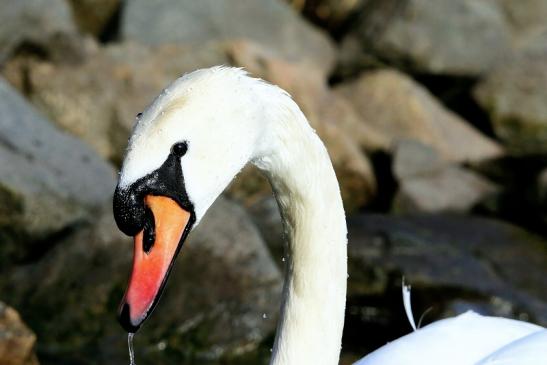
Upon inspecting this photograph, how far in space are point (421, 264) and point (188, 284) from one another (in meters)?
1.96

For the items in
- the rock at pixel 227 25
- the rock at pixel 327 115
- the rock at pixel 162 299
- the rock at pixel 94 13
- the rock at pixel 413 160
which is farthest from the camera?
the rock at pixel 94 13

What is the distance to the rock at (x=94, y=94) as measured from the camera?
374 inches

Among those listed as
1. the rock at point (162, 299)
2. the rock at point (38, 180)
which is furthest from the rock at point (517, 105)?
the rock at point (162, 299)

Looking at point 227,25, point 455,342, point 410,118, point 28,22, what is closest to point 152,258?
point 455,342

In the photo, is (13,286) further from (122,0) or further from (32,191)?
(122,0)

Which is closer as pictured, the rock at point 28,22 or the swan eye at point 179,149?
the swan eye at point 179,149

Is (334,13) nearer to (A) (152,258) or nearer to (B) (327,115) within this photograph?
(B) (327,115)

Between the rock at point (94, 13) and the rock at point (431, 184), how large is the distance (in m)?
3.62

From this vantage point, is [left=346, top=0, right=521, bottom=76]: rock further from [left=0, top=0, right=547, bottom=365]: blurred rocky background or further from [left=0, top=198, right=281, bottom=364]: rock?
[left=0, top=198, right=281, bottom=364]: rock

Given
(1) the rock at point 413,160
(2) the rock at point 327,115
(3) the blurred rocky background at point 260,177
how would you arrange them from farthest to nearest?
(1) the rock at point 413,160
(2) the rock at point 327,115
(3) the blurred rocky background at point 260,177

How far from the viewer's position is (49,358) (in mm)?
6383

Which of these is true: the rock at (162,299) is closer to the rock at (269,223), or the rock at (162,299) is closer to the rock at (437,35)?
the rock at (269,223)

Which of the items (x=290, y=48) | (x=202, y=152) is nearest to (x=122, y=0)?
(x=290, y=48)

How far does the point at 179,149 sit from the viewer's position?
2674mm
